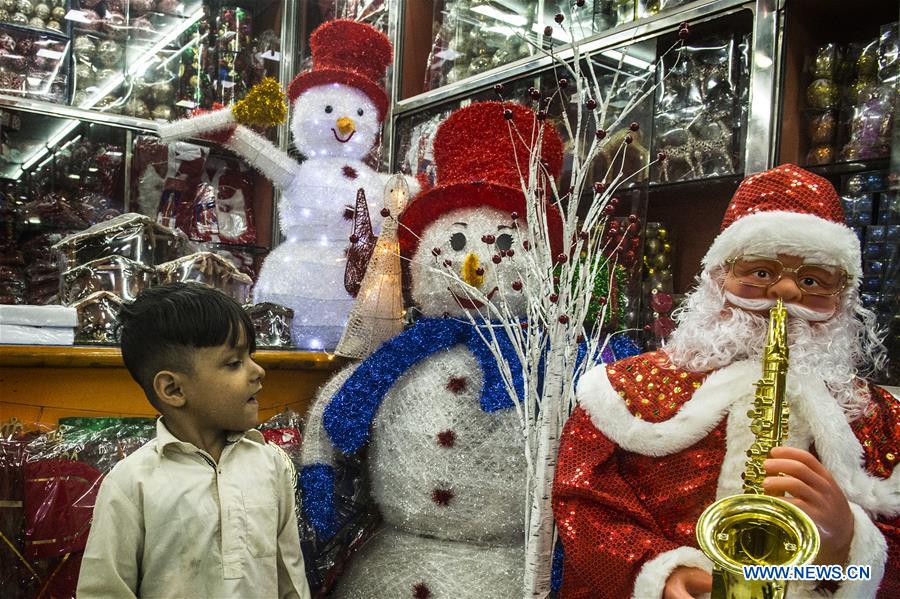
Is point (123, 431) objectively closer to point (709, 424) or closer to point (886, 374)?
point (709, 424)

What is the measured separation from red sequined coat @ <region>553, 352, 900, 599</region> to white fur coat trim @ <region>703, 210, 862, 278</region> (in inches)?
7.5

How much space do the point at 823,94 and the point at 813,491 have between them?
1.24 metres

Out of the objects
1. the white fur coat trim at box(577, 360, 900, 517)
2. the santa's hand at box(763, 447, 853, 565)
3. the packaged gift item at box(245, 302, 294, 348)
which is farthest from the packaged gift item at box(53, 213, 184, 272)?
the santa's hand at box(763, 447, 853, 565)

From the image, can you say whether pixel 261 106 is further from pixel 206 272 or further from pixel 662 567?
pixel 662 567

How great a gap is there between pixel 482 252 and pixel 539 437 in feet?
1.73

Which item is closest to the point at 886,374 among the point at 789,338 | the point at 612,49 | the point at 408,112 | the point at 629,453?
the point at 789,338

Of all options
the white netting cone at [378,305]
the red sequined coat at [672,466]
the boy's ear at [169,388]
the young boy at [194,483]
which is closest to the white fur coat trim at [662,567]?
the red sequined coat at [672,466]

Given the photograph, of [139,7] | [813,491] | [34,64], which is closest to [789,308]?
[813,491]

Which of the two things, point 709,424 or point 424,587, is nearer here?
point 709,424

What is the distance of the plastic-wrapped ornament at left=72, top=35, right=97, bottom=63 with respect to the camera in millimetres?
3607

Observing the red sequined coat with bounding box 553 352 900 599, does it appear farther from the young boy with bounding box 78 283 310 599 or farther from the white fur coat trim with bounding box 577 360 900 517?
the young boy with bounding box 78 283 310 599

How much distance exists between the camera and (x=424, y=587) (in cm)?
166

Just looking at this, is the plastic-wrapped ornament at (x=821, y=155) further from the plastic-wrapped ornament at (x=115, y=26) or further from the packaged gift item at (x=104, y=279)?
the plastic-wrapped ornament at (x=115, y=26)

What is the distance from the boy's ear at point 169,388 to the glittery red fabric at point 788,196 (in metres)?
0.96
